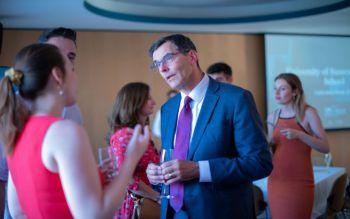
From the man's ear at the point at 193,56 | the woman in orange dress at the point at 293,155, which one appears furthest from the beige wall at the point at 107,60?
the man's ear at the point at 193,56

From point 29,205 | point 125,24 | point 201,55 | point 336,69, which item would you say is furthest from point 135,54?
point 29,205

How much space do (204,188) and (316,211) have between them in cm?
247

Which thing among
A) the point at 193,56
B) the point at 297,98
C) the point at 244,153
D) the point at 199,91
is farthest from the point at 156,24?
the point at 244,153

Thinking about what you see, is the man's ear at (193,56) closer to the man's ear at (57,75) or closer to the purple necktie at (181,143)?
the purple necktie at (181,143)

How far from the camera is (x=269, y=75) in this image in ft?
23.0

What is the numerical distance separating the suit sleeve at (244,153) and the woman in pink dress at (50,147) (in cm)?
57

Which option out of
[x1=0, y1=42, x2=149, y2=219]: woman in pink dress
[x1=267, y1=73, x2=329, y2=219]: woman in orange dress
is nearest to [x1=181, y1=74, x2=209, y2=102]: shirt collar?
[x1=0, y1=42, x2=149, y2=219]: woman in pink dress

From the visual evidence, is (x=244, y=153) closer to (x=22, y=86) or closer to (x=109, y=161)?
(x=109, y=161)

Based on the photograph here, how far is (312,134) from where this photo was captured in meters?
2.90

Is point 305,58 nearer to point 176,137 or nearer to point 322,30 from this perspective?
point 322,30

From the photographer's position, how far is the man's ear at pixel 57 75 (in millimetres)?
1221

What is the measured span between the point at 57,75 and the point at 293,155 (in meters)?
2.02

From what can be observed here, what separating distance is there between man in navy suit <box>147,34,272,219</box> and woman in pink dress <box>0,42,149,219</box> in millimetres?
517

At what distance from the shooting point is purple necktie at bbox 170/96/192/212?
178 centimetres
